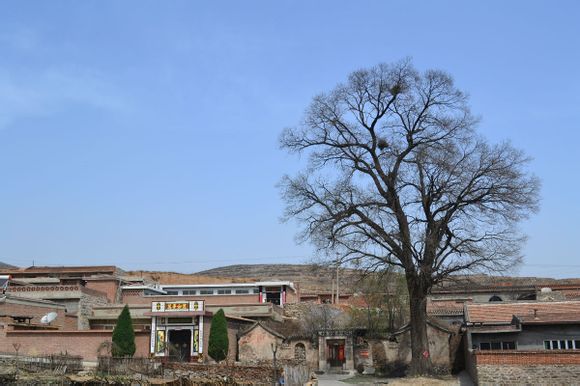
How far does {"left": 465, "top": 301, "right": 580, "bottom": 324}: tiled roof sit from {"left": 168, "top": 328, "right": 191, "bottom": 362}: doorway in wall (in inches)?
718

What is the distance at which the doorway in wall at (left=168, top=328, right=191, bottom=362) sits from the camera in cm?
4056

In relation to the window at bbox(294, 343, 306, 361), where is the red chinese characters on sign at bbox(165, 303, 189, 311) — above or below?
above

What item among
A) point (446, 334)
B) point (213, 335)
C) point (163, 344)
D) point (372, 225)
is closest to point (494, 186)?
point (372, 225)

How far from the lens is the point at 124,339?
38.7 m

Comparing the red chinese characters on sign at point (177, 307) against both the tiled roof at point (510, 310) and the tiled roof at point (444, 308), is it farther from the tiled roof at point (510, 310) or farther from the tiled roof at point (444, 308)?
the tiled roof at point (444, 308)

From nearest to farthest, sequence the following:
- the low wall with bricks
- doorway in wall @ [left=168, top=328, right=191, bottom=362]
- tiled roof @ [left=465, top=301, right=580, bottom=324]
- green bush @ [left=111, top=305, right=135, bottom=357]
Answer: the low wall with bricks
tiled roof @ [left=465, top=301, right=580, bottom=324]
green bush @ [left=111, top=305, right=135, bottom=357]
doorway in wall @ [left=168, top=328, right=191, bottom=362]

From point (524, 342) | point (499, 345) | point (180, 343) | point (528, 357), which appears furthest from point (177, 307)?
point (528, 357)

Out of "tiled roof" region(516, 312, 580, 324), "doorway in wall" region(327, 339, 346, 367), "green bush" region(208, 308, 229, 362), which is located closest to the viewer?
"tiled roof" region(516, 312, 580, 324)

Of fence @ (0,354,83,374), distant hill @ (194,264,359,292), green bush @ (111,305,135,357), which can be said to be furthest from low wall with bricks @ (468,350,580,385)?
distant hill @ (194,264,359,292)

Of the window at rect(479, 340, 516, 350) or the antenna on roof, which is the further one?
the antenna on roof

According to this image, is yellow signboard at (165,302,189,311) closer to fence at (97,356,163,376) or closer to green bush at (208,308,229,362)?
green bush at (208,308,229,362)

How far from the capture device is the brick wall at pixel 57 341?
1543 inches

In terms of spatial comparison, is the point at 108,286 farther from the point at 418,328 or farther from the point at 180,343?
the point at 418,328

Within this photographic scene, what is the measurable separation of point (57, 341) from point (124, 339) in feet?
14.9
